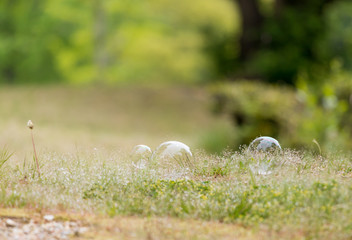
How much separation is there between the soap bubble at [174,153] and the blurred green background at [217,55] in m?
0.78

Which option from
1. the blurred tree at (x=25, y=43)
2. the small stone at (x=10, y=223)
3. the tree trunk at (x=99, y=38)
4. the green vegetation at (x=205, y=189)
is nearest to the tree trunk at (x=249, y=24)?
the tree trunk at (x=99, y=38)

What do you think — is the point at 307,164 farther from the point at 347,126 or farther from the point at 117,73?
the point at 117,73

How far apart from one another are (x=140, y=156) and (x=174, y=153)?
11.5 inches

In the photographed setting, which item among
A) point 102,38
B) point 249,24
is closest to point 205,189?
point 249,24

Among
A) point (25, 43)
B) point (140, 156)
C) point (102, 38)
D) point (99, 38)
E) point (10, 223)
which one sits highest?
point (102, 38)

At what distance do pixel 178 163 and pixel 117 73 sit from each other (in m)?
21.3

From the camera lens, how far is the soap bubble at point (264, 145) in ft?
14.3

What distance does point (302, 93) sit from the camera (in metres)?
8.72

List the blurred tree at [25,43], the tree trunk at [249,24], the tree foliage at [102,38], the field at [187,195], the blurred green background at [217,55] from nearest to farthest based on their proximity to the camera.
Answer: the field at [187,195]
the blurred green background at [217,55]
the tree trunk at [249,24]
the tree foliage at [102,38]
the blurred tree at [25,43]

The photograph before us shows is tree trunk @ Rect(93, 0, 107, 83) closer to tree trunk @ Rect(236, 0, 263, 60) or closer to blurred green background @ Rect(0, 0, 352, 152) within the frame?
blurred green background @ Rect(0, 0, 352, 152)

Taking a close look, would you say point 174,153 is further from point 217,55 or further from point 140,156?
point 217,55

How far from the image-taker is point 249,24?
17.4 metres

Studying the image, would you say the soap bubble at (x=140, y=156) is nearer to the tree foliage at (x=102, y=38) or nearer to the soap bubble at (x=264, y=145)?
the soap bubble at (x=264, y=145)

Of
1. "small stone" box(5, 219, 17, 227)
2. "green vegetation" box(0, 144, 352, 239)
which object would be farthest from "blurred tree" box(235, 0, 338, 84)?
"small stone" box(5, 219, 17, 227)
